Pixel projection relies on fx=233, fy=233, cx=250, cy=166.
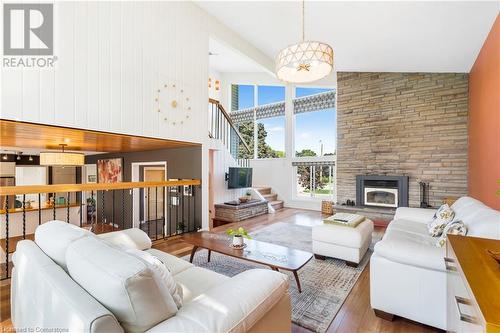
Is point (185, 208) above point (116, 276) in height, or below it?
below

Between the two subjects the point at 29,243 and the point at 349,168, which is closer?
the point at 29,243

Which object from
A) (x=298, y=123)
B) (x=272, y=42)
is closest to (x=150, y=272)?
(x=272, y=42)

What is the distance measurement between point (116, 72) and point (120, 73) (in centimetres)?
5

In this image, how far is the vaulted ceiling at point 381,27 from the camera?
10.7 ft

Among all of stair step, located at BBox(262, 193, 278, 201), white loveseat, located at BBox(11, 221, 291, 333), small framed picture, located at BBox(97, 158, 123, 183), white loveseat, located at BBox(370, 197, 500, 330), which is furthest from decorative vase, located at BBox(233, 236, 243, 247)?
stair step, located at BBox(262, 193, 278, 201)

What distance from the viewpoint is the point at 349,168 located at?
20.4 ft

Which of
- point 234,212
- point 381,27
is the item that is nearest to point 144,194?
point 234,212

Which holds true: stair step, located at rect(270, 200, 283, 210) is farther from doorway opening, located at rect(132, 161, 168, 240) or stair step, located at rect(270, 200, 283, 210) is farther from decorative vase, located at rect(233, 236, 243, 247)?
decorative vase, located at rect(233, 236, 243, 247)

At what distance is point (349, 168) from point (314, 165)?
1.22 metres

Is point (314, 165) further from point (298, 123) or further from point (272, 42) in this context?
point (272, 42)

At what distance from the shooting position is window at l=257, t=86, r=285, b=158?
8102 millimetres

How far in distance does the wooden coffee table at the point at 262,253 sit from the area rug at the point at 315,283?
0.62 feet

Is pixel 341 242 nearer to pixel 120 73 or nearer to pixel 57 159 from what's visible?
pixel 120 73

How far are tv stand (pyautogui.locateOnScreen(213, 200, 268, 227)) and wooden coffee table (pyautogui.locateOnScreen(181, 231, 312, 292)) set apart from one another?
9.05ft
